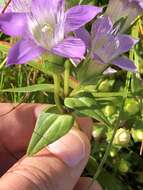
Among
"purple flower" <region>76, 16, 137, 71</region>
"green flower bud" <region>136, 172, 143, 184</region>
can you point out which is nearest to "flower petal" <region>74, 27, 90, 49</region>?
"purple flower" <region>76, 16, 137, 71</region>

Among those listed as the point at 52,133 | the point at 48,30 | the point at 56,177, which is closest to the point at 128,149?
the point at 56,177

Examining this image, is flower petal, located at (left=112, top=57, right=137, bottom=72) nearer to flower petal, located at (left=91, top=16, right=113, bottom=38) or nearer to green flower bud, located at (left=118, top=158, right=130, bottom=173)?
flower petal, located at (left=91, top=16, right=113, bottom=38)

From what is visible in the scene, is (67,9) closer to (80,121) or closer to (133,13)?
(133,13)

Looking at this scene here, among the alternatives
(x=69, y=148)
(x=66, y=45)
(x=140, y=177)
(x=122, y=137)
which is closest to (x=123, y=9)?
(x=66, y=45)

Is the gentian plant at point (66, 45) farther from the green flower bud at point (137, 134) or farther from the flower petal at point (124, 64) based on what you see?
the green flower bud at point (137, 134)

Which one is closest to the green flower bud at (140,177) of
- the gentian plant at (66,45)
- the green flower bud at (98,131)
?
the green flower bud at (98,131)

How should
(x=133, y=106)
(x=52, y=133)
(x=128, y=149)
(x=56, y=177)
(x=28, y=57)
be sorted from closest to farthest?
(x=28, y=57) < (x=52, y=133) < (x=56, y=177) < (x=133, y=106) < (x=128, y=149)
